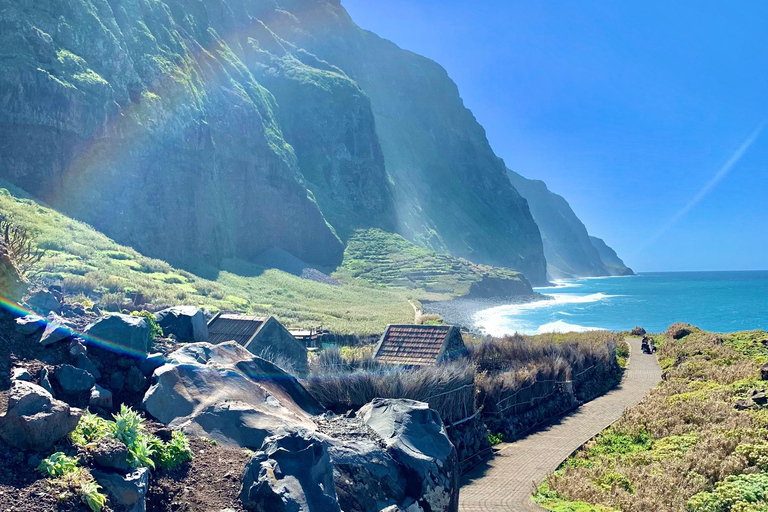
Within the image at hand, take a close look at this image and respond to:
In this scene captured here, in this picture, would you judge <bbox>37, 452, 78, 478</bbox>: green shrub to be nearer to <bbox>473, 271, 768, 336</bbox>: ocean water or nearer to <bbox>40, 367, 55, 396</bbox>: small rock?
<bbox>40, 367, 55, 396</bbox>: small rock

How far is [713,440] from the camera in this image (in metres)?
13.2

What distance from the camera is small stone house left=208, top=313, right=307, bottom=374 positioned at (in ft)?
46.5

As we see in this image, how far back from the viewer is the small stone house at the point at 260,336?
1416 cm

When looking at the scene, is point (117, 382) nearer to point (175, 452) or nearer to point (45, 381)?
point (45, 381)

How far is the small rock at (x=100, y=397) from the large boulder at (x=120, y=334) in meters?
0.89

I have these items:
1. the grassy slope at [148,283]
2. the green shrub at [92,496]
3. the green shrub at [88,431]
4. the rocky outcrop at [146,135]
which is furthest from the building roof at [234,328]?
the rocky outcrop at [146,135]

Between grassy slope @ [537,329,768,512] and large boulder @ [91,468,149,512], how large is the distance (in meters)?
8.98

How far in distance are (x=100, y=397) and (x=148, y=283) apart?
117 feet

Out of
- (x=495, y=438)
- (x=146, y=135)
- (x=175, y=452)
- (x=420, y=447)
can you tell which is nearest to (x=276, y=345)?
(x=495, y=438)

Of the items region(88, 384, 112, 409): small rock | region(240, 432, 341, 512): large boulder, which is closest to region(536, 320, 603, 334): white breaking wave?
region(240, 432, 341, 512): large boulder

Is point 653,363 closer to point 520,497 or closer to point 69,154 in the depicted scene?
point 520,497

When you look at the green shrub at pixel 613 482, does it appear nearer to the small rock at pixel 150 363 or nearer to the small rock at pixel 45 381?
the small rock at pixel 150 363

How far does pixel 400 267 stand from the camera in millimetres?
92938

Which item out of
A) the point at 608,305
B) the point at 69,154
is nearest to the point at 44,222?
the point at 69,154
